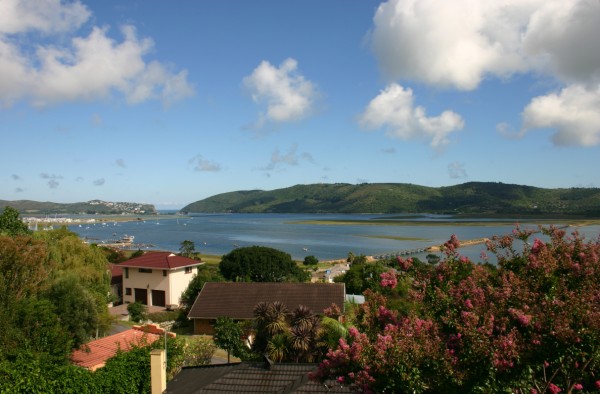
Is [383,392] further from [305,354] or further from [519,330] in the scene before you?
[305,354]

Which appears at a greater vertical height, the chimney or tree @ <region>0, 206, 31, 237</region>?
tree @ <region>0, 206, 31, 237</region>

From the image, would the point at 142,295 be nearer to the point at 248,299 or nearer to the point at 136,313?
the point at 136,313

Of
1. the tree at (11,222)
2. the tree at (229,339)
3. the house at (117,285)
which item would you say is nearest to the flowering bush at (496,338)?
the tree at (229,339)

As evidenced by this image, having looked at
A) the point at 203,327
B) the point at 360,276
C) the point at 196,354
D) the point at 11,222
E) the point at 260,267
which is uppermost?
the point at 11,222

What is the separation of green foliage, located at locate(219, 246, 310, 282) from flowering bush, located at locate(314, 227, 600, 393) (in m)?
40.6

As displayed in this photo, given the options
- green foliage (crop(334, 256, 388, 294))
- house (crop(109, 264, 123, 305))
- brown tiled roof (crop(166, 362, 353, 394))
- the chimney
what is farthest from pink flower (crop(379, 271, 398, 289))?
house (crop(109, 264, 123, 305))

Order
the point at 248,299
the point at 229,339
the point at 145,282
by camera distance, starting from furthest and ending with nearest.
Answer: the point at 145,282 → the point at 248,299 → the point at 229,339

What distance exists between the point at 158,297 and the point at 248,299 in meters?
11.0

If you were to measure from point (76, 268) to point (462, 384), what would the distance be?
2889 cm

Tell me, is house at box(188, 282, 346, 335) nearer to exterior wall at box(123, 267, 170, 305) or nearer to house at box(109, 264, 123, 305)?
exterior wall at box(123, 267, 170, 305)

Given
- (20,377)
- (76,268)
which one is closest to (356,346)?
(20,377)

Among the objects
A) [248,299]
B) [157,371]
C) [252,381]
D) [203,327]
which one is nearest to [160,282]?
[203,327]

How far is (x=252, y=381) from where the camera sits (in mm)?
11672

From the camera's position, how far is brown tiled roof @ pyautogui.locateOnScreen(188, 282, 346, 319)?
27.5m
